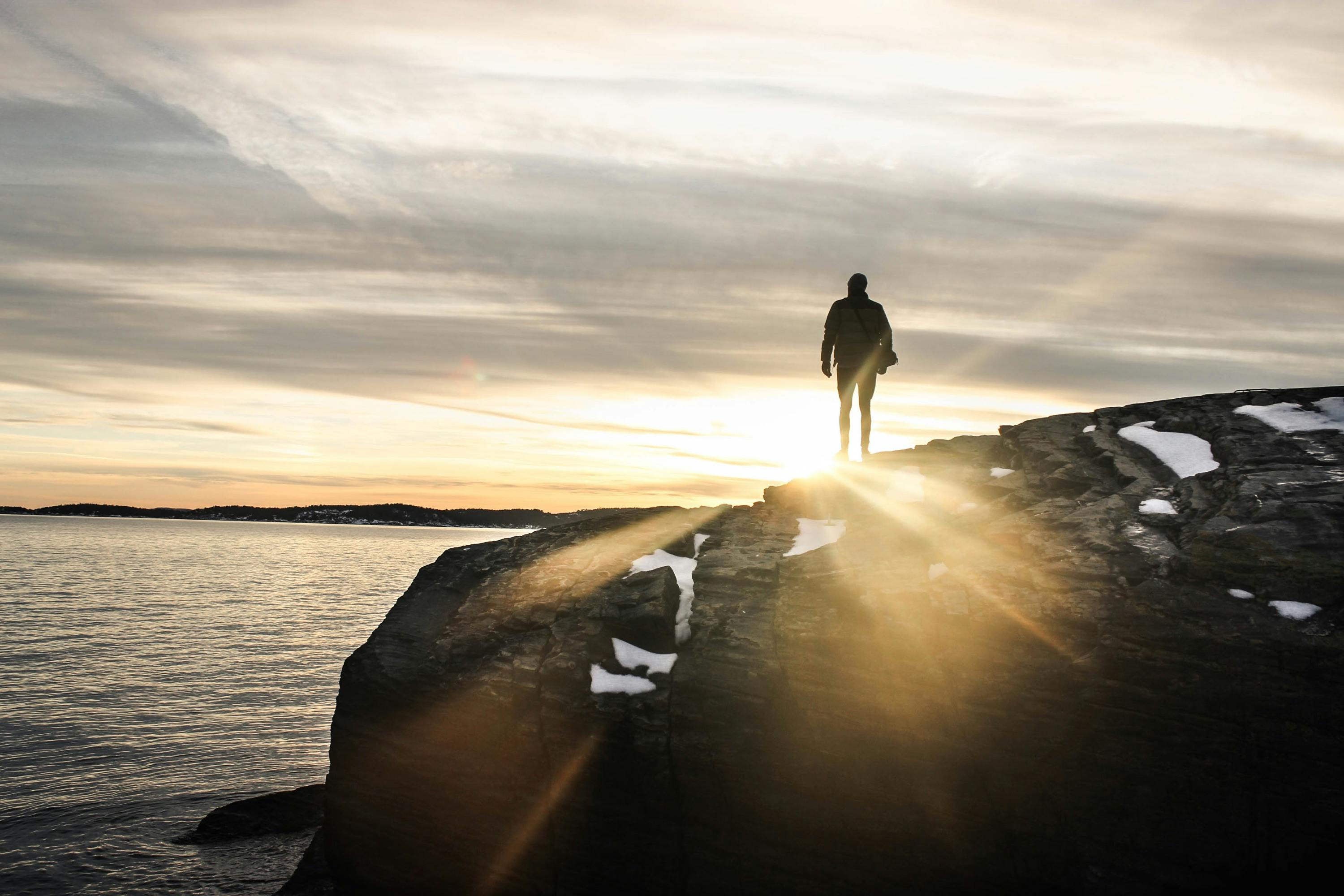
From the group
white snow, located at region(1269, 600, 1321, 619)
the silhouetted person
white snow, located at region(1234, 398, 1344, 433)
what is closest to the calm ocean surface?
the silhouetted person

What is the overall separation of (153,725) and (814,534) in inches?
1041

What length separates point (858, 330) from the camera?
18.3 meters

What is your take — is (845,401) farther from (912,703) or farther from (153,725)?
(153,725)

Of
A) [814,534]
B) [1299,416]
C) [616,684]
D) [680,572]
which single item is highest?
[1299,416]

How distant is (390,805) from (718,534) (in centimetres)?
787

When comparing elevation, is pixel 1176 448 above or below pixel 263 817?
above

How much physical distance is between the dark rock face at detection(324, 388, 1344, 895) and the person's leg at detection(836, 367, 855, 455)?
122 inches

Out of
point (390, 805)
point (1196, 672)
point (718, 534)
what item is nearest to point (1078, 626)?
point (1196, 672)

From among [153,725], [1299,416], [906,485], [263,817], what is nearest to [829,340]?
[906,485]

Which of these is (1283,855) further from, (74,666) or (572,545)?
(74,666)

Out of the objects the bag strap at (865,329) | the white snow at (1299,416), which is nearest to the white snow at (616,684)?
the bag strap at (865,329)

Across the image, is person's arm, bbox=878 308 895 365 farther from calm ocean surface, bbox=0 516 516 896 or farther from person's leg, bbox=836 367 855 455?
calm ocean surface, bbox=0 516 516 896

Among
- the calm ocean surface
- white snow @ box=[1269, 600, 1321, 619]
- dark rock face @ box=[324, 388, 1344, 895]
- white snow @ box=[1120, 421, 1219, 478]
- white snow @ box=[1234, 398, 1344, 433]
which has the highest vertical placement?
white snow @ box=[1234, 398, 1344, 433]

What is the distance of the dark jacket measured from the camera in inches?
721
